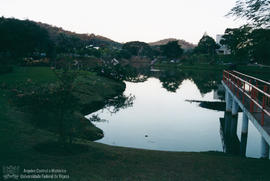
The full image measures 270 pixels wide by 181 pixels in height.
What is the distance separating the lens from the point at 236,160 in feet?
26.8

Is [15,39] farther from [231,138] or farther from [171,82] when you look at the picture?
[231,138]

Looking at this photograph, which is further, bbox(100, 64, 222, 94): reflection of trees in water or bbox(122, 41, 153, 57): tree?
bbox(122, 41, 153, 57): tree

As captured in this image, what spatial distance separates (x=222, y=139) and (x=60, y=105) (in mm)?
9627

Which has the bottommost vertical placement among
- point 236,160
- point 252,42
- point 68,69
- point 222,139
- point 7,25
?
point 222,139

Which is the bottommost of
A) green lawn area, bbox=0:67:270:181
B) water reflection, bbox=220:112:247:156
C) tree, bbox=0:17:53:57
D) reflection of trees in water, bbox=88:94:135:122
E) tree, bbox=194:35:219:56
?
water reflection, bbox=220:112:247:156

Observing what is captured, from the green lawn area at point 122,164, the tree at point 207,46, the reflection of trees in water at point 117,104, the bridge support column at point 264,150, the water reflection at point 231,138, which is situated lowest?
the water reflection at point 231,138

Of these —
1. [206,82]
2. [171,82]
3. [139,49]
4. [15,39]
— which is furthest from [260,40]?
[139,49]

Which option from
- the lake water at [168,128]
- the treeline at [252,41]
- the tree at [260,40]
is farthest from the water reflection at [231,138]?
the tree at [260,40]

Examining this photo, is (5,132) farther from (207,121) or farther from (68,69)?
(207,121)

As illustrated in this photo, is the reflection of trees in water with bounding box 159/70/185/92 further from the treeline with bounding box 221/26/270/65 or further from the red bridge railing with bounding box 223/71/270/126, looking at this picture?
the treeline with bounding box 221/26/270/65

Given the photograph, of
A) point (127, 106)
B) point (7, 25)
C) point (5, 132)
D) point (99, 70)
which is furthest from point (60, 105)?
point (7, 25)

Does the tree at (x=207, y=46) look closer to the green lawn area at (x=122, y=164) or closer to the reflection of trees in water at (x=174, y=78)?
the reflection of trees in water at (x=174, y=78)

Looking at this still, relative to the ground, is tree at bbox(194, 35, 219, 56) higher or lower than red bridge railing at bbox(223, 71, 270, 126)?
higher

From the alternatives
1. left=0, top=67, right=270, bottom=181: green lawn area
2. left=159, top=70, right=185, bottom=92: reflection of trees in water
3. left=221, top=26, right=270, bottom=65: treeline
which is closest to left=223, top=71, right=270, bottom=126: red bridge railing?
left=221, top=26, right=270, bottom=65: treeline
